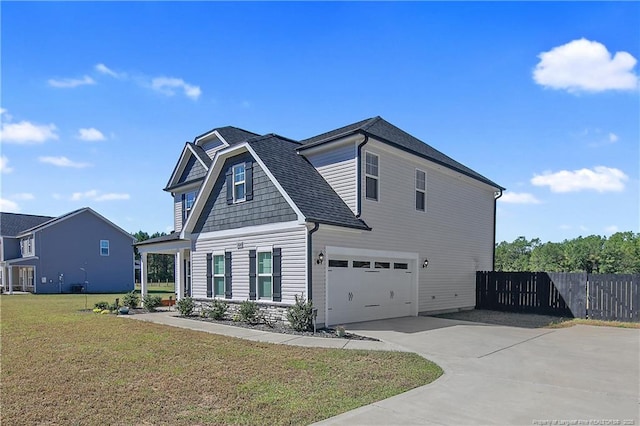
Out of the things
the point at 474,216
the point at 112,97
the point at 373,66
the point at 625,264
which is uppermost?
the point at 373,66

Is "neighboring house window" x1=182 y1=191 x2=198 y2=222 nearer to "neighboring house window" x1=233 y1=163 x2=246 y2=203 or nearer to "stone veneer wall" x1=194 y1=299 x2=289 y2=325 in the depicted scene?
"neighboring house window" x1=233 y1=163 x2=246 y2=203

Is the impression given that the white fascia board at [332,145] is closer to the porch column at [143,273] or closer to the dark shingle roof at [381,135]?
the dark shingle roof at [381,135]

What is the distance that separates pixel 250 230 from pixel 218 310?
120 inches

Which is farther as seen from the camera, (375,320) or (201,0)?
(375,320)

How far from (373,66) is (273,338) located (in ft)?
30.3

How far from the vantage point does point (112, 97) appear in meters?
12.0

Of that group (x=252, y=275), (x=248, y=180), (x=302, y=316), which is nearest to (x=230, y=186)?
(x=248, y=180)

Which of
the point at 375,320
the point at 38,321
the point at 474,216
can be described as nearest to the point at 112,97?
the point at 38,321

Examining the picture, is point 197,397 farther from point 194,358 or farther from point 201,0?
point 201,0

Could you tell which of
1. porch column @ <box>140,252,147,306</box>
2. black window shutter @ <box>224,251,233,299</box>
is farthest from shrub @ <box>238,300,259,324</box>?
porch column @ <box>140,252,147,306</box>

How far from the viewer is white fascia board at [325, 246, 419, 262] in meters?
12.4

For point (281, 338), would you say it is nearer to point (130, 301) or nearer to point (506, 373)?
point (506, 373)

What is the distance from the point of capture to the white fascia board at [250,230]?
Answer: 12.2 m

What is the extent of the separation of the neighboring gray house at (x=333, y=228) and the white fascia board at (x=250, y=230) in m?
0.05
